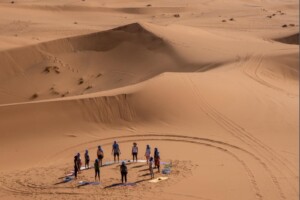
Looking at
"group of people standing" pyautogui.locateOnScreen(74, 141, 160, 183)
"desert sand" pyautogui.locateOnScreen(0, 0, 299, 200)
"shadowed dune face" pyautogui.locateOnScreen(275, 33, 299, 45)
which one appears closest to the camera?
"group of people standing" pyautogui.locateOnScreen(74, 141, 160, 183)

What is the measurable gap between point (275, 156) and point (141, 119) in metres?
5.96

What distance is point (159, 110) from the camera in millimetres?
19094

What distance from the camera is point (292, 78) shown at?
2167cm

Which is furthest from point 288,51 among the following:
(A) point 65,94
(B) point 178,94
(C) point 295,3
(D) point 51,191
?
(C) point 295,3

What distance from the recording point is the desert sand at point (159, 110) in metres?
13.4

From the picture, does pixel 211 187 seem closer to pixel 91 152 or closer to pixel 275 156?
pixel 275 156

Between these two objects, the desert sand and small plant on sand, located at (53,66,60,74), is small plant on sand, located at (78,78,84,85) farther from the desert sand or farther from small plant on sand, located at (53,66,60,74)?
small plant on sand, located at (53,66,60,74)

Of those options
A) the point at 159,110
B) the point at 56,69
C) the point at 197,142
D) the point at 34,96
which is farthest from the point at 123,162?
the point at 56,69

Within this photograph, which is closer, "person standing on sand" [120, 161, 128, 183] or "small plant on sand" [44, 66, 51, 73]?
"person standing on sand" [120, 161, 128, 183]

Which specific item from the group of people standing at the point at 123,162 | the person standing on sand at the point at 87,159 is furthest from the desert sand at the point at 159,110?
the person standing on sand at the point at 87,159

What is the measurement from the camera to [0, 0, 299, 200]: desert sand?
1344 centimetres

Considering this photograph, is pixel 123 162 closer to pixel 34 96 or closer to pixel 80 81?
pixel 34 96

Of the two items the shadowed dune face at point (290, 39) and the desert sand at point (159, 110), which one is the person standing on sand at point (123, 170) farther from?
the shadowed dune face at point (290, 39)

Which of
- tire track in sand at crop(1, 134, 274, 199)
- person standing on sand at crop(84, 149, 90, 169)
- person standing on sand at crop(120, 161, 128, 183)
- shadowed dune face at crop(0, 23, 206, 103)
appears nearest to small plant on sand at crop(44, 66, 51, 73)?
shadowed dune face at crop(0, 23, 206, 103)
